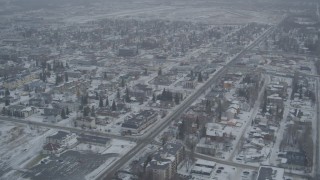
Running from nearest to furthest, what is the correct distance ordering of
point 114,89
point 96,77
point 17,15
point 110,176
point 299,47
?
point 110,176 → point 114,89 → point 96,77 → point 299,47 → point 17,15

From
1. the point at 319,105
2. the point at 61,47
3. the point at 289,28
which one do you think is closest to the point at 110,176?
the point at 319,105

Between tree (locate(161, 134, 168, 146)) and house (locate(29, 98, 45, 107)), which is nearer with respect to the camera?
tree (locate(161, 134, 168, 146))

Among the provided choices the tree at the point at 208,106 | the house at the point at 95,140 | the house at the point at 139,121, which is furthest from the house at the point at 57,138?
the tree at the point at 208,106

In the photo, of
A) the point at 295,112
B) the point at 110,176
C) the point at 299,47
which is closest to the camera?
the point at 110,176

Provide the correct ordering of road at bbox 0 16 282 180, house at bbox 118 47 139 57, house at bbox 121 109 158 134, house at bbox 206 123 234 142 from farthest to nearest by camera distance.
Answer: house at bbox 118 47 139 57 → house at bbox 121 109 158 134 → house at bbox 206 123 234 142 → road at bbox 0 16 282 180

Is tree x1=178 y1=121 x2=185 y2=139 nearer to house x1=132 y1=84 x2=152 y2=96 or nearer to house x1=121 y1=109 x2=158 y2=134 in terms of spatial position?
house x1=121 y1=109 x2=158 y2=134

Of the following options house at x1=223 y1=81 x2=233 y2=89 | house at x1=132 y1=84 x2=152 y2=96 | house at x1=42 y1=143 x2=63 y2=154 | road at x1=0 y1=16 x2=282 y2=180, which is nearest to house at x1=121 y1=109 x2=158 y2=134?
road at x1=0 y1=16 x2=282 y2=180

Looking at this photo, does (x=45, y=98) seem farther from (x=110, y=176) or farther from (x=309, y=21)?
(x=309, y=21)

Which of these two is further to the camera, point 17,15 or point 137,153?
point 17,15
